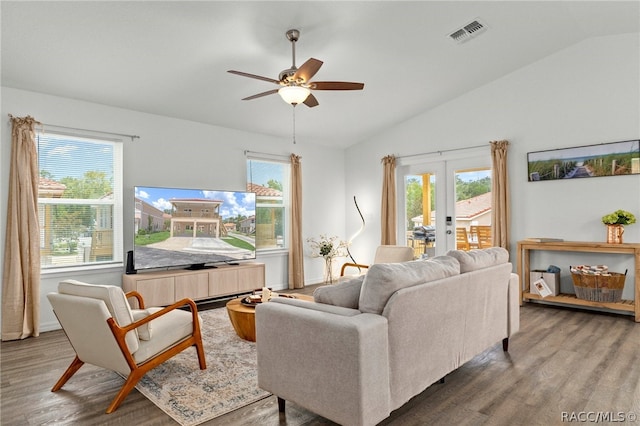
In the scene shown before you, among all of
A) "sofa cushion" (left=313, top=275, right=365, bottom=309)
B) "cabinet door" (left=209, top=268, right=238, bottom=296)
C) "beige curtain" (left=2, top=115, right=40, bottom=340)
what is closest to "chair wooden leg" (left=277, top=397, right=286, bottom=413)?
"sofa cushion" (left=313, top=275, right=365, bottom=309)

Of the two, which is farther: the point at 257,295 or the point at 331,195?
the point at 331,195

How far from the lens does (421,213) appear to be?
6766 mm

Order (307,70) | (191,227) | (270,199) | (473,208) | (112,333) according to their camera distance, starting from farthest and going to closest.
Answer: (270,199) → (473,208) → (191,227) → (307,70) → (112,333)

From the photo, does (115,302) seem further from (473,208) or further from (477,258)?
(473,208)

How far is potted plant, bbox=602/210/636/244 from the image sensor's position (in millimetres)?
4594

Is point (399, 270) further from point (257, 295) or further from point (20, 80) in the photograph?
point (20, 80)

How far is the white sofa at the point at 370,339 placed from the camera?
1943 mm

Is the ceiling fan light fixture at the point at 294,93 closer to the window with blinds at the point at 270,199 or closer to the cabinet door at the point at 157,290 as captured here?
the cabinet door at the point at 157,290

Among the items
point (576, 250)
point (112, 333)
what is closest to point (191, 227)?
point (112, 333)

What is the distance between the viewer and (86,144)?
15.6 feet

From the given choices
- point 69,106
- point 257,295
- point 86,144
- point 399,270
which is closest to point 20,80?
point 69,106

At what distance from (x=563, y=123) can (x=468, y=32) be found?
1.96 m

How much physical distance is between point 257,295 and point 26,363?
2.00m

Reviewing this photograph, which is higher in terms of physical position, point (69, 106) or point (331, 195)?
Result: point (69, 106)
